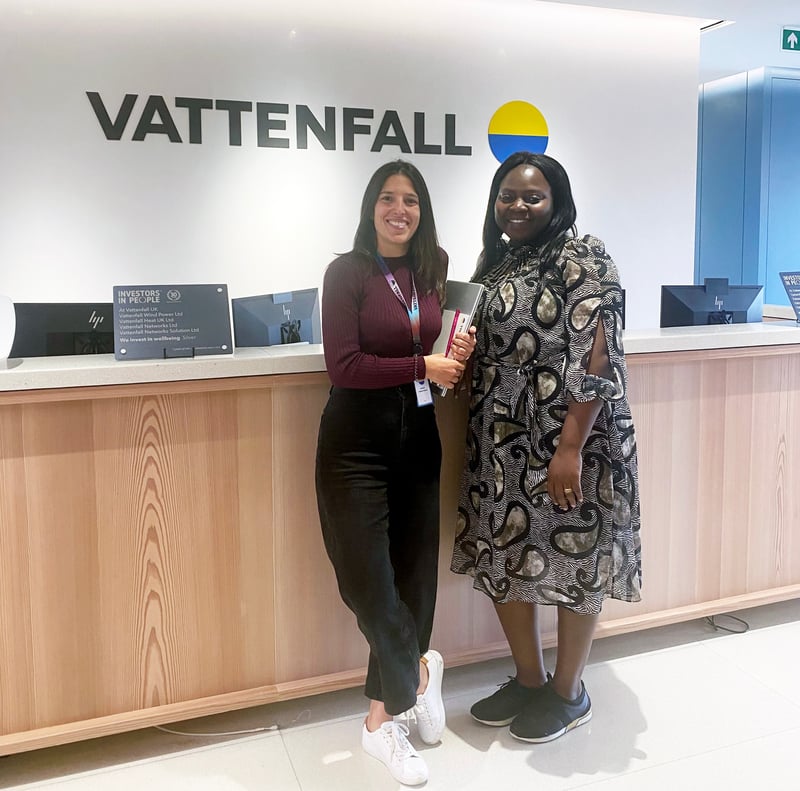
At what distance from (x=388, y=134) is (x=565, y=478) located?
3.54 metres

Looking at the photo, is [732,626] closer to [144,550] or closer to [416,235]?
[416,235]

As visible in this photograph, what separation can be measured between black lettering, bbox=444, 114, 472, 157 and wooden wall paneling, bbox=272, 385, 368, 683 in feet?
11.0

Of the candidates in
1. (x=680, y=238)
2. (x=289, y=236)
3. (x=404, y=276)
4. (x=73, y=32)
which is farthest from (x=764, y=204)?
(x=404, y=276)

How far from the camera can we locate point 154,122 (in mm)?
4531

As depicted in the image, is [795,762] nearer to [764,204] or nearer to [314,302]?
[314,302]

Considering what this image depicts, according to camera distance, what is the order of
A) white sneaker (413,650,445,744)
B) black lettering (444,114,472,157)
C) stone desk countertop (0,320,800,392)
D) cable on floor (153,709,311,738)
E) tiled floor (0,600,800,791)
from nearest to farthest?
1. stone desk countertop (0,320,800,392)
2. tiled floor (0,600,800,791)
3. white sneaker (413,650,445,744)
4. cable on floor (153,709,311,738)
5. black lettering (444,114,472,157)

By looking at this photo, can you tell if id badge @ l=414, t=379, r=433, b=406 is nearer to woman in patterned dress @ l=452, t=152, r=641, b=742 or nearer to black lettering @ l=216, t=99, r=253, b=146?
woman in patterned dress @ l=452, t=152, r=641, b=742

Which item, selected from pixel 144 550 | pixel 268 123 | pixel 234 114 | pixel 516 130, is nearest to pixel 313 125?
pixel 268 123

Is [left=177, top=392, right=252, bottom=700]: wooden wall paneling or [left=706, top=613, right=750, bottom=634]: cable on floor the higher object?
[left=177, top=392, right=252, bottom=700]: wooden wall paneling

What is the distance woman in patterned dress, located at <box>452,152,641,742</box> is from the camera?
2.02 metres

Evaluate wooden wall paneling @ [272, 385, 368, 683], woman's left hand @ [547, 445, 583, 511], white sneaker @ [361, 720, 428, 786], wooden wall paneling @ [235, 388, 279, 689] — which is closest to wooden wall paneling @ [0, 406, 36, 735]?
wooden wall paneling @ [235, 388, 279, 689]

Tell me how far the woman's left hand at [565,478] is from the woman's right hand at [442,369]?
34 cm

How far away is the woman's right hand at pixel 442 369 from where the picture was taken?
77.8 inches

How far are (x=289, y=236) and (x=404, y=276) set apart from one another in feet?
10.1
